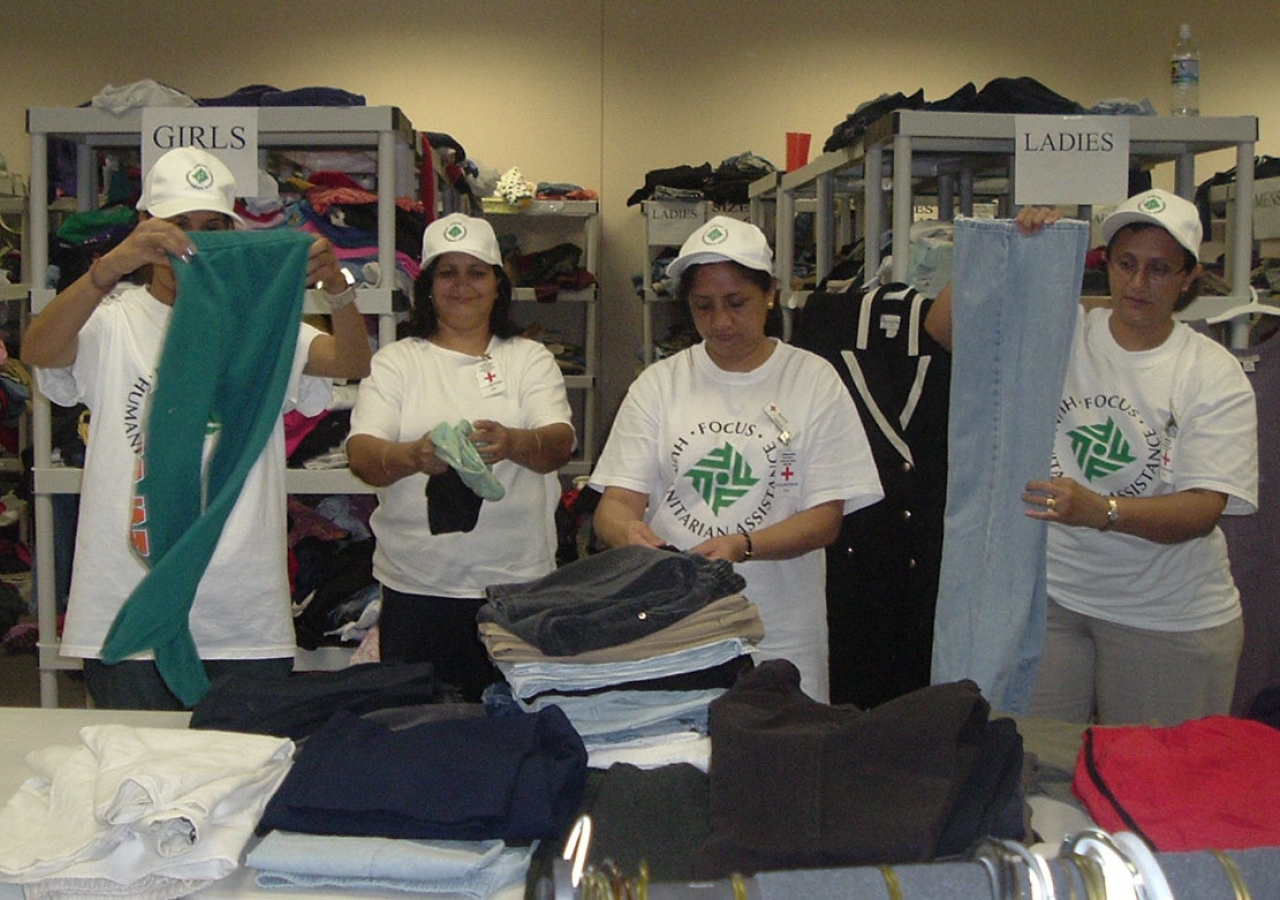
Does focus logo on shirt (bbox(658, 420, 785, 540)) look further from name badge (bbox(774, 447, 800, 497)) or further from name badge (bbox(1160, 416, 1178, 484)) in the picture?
name badge (bbox(1160, 416, 1178, 484))

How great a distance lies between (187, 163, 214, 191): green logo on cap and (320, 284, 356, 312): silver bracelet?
299 millimetres

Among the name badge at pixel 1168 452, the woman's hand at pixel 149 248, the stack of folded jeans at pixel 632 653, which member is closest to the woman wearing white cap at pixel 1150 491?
the name badge at pixel 1168 452

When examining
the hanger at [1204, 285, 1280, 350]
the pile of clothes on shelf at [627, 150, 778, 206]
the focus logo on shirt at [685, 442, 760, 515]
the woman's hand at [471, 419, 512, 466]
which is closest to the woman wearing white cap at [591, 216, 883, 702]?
the focus logo on shirt at [685, 442, 760, 515]

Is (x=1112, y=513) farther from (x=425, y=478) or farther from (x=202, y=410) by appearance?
(x=202, y=410)

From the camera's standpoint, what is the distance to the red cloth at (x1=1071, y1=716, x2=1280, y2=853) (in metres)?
1.23

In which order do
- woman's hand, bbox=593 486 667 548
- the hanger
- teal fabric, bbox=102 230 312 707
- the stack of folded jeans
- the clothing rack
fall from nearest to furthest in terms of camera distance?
1. the clothing rack
2. the stack of folded jeans
3. teal fabric, bbox=102 230 312 707
4. woman's hand, bbox=593 486 667 548
5. the hanger

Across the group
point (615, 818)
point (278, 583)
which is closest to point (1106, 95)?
point (278, 583)

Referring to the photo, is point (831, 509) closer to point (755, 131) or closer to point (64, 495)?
point (64, 495)

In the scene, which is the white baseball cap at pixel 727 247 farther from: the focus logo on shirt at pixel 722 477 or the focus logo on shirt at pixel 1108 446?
the focus logo on shirt at pixel 1108 446

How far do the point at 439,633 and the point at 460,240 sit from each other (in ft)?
2.94

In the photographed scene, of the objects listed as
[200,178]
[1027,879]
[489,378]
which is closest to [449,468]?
[489,378]

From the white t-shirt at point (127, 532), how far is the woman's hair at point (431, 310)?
63 cm

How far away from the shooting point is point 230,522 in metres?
2.22

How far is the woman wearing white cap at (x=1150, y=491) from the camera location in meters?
2.25
